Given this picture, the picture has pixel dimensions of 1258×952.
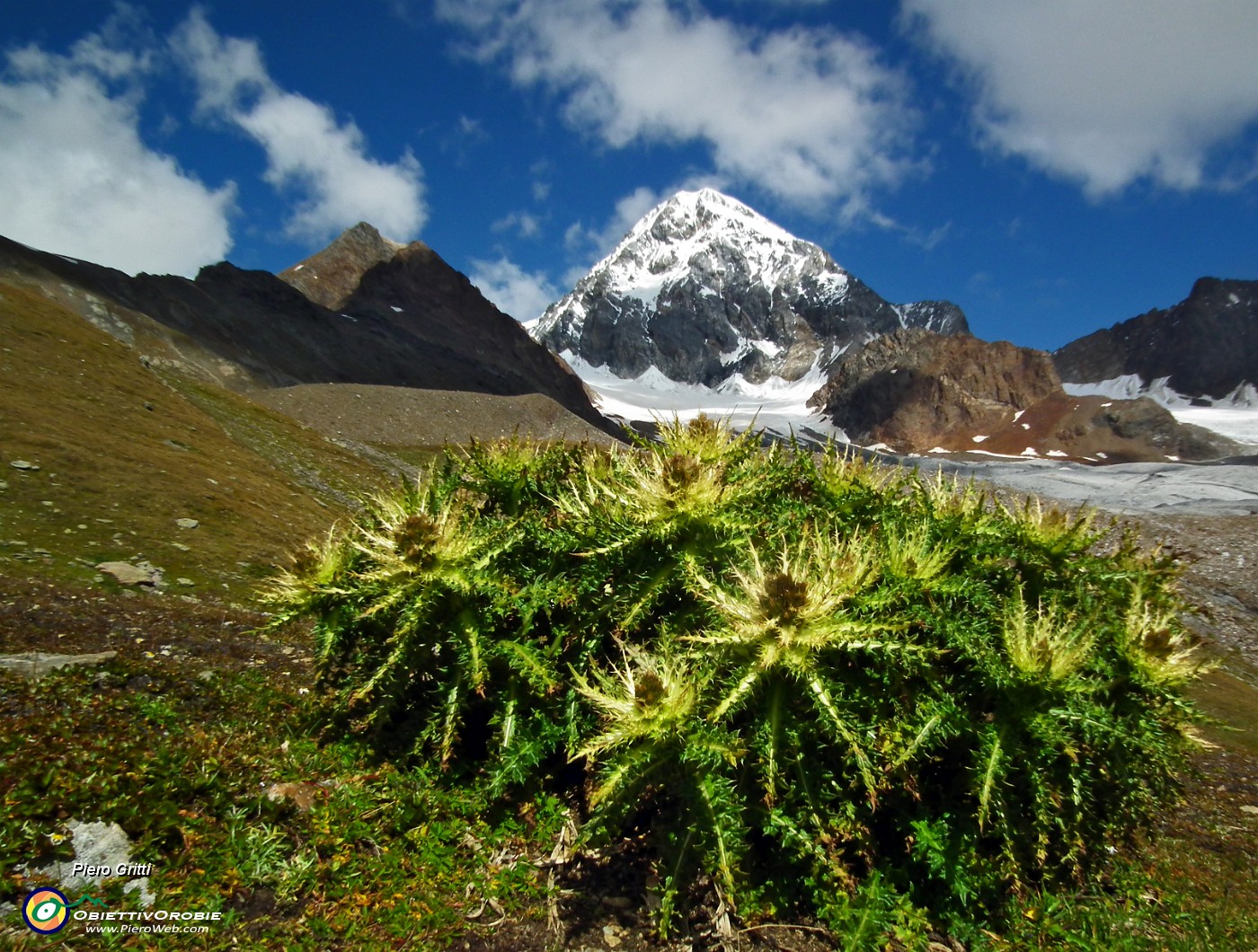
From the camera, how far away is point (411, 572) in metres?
5.17

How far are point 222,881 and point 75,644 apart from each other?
396cm

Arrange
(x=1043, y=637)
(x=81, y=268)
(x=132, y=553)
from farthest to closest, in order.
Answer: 1. (x=81, y=268)
2. (x=132, y=553)
3. (x=1043, y=637)

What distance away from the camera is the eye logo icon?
366 cm

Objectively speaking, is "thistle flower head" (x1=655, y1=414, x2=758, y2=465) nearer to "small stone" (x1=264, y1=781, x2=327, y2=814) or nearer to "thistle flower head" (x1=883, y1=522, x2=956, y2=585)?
"thistle flower head" (x1=883, y1=522, x2=956, y2=585)

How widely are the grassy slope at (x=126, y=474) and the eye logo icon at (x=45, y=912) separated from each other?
7477 millimetres

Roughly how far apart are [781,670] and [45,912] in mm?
4336

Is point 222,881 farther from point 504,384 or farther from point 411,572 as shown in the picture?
point 504,384

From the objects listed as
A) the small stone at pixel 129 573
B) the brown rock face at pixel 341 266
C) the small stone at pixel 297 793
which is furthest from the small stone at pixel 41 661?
the brown rock face at pixel 341 266

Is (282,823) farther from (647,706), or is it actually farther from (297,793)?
(647,706)

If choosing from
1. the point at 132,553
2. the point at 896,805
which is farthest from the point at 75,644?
the point at 896,805

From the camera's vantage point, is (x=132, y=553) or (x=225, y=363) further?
(x=225, y=363)

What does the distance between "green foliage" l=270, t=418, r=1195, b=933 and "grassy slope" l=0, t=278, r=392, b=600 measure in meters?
7.67

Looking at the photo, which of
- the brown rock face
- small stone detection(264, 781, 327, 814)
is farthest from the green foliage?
the brown rock face

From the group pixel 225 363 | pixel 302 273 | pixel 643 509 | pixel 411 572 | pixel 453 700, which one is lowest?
pixel 453 700
